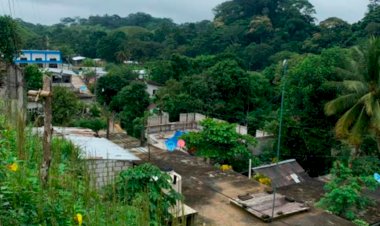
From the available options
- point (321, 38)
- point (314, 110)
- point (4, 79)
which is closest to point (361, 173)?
point (314, 110)

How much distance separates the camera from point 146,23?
85.9 m

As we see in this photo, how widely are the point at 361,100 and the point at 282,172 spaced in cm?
547

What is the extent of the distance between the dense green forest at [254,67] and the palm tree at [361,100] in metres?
0.78

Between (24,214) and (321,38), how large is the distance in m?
33.2

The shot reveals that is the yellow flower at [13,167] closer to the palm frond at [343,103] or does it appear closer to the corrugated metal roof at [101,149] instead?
the corrugated metal roof at [101,149]

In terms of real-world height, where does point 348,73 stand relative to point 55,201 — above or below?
above

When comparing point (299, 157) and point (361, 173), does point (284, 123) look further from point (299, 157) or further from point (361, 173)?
point (361, 173)

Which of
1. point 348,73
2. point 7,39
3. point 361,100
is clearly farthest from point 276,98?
point 7,39

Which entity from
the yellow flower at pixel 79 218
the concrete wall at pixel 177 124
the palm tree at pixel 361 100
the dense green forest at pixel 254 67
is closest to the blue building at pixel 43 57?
the dense green forest at pixel 254 67

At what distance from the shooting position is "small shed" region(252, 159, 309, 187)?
6.97 m

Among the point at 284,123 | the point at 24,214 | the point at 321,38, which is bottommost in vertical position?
the point at 284,123

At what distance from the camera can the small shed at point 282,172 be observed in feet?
22.9

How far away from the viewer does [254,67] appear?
37406 mm

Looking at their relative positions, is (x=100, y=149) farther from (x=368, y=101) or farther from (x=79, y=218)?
(x=368, y=101)
